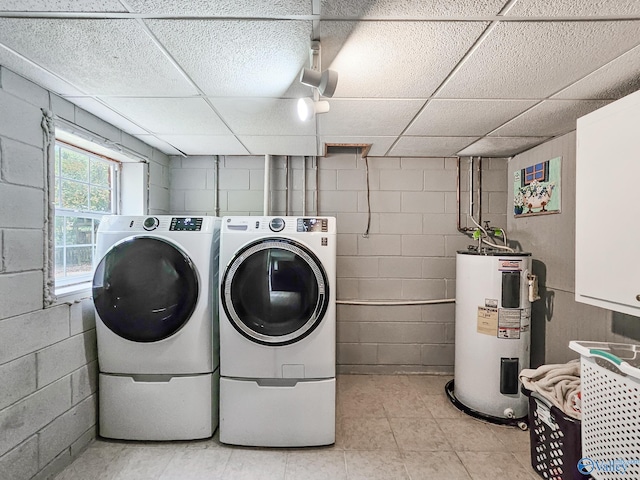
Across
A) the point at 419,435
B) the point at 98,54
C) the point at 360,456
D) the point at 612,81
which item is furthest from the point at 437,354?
the point at 98,54

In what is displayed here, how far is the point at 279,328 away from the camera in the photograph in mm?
1877

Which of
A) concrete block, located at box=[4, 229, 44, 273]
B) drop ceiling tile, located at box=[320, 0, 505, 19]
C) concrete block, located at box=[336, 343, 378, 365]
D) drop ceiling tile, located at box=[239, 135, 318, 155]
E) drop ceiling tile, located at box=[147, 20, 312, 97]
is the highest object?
drop ceiling tile, located at box=[239, 135, 318, 155]

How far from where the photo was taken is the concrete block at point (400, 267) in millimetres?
2945

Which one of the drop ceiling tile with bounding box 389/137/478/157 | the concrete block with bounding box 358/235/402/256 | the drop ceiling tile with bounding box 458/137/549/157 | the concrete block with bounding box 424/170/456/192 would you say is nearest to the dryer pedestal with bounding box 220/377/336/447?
the concrete block with bounding box 358/235/402/256

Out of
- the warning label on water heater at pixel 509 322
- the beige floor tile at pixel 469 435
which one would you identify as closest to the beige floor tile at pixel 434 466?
the beige floor tile at pixel 469 435

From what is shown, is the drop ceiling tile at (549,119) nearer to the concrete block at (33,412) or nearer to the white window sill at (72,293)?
the white window sill at (72,293)

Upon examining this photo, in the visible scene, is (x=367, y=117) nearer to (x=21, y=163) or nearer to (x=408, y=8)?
(x=408, y=8)

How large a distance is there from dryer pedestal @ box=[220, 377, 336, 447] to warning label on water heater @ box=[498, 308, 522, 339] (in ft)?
4.21

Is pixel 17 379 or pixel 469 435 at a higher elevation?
pixel 17 379

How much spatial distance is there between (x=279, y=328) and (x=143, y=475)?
1.09m

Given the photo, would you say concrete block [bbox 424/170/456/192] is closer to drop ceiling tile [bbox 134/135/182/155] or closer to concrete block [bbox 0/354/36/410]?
drop ceiling tile [bbox 134/135/182/155]

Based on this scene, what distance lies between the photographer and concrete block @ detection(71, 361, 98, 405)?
1805mm

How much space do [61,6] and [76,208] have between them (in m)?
1.44

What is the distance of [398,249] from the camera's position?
2.95 meters
